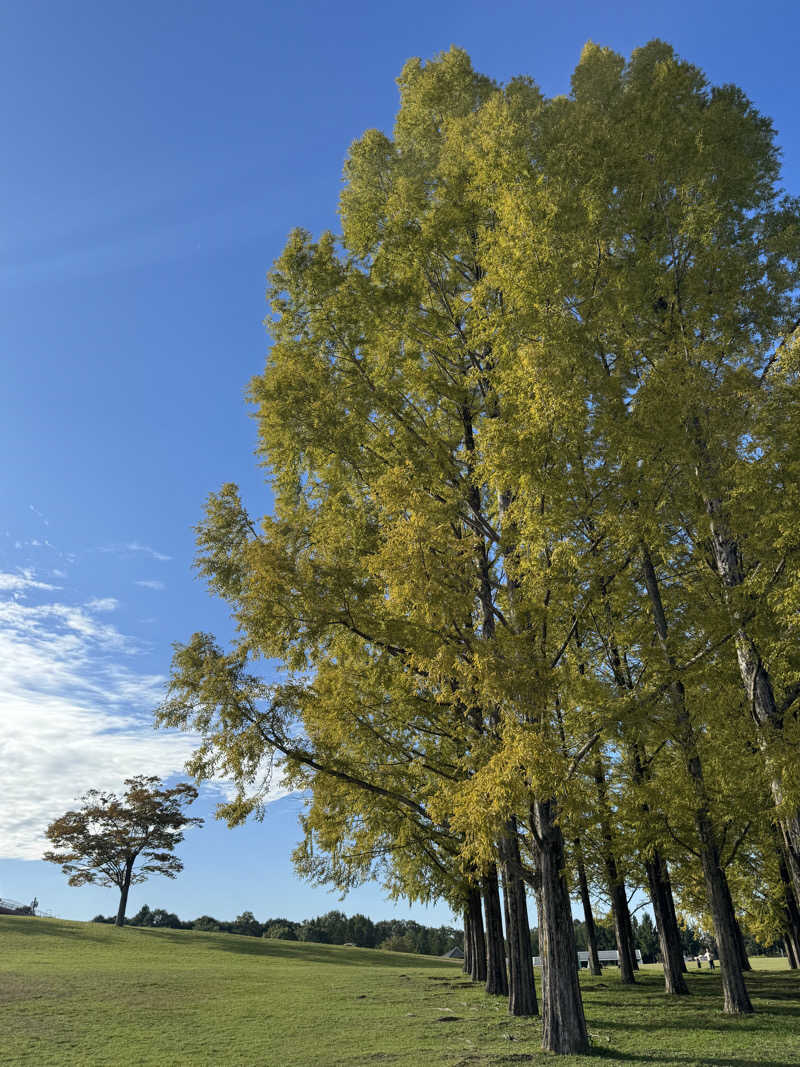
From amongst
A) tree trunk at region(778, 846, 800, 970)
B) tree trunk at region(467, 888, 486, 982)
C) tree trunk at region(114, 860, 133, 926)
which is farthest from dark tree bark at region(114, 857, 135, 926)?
tree trunk at region(778, 846, 800, 970)

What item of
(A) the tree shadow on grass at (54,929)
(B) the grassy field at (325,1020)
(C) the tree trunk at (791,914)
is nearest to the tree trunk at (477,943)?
(B) the grassy field at (325,1020)

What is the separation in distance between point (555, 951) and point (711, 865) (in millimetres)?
5858

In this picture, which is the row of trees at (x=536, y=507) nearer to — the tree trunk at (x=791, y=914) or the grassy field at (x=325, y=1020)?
the grassy field at (x=325, y=1020)

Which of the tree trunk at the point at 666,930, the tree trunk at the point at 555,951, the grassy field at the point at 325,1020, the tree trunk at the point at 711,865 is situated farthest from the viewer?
the tree trunk at the point at 666,930

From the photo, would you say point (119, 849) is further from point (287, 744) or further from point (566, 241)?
point (566, 241)

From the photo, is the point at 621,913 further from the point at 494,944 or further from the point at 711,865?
the point at 711,865

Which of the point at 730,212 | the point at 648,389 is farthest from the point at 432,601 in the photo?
the point at 730,212

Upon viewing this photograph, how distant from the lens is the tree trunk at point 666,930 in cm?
1572

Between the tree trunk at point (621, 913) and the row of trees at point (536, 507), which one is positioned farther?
the tree trunk at point (621, 913)

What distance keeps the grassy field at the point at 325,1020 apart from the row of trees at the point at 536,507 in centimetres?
119

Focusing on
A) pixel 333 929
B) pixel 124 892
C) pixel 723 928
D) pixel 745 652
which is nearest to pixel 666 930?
pixel 723 928

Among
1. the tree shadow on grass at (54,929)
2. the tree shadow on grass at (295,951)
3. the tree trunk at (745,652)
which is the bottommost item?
the tree shadow on grass at (295,951)

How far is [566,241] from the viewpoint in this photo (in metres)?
9.92

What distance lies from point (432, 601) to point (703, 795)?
784cm
